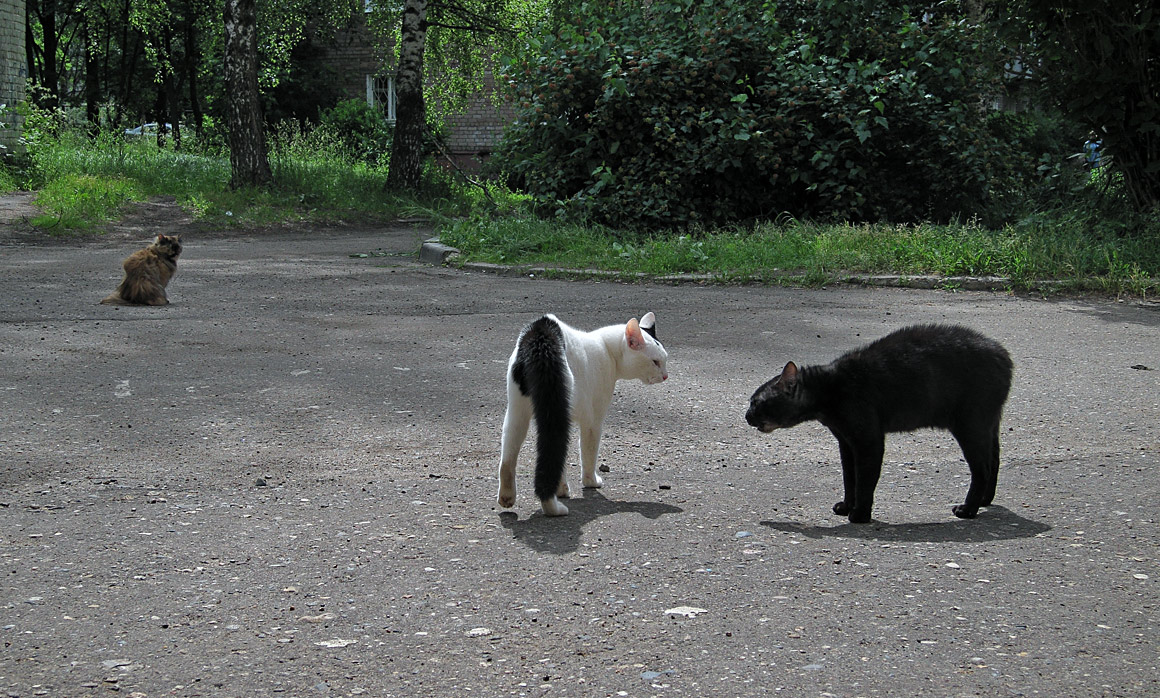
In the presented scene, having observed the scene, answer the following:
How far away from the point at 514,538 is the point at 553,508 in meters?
0.30

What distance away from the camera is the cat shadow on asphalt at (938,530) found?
4266mm

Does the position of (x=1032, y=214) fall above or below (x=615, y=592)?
above

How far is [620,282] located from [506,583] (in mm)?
8203

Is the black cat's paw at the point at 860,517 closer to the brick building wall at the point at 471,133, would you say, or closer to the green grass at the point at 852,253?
the green grass at the point at 852,253

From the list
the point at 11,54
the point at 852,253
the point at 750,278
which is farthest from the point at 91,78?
the point at 852,253

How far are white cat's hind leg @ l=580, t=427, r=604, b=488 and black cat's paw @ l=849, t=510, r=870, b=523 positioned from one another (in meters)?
1.17

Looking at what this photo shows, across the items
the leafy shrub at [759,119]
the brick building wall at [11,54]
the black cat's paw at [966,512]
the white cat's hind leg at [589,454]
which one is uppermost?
the brick building wall at [11,54]

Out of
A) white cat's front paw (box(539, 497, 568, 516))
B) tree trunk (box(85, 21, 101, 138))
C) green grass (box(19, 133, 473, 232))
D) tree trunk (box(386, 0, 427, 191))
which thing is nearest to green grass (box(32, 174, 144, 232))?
green grass (box(19, 133, 473, 232))

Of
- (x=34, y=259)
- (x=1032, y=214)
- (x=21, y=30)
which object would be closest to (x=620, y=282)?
(x=1032, y=214)

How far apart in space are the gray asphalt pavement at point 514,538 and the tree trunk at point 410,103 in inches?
518

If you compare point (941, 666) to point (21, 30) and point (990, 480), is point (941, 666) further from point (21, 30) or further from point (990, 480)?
point (21, 30)

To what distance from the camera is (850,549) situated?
4.11 meters

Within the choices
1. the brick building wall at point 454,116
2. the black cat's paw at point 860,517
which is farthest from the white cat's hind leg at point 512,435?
the brick building wall at point 454,116

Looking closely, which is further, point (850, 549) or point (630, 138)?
point (630, 138)
